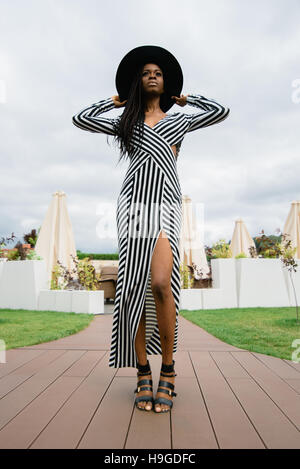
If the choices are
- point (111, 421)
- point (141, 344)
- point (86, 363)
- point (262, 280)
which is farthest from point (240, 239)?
point (111, 421)

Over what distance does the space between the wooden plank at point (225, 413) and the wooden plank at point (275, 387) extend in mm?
124

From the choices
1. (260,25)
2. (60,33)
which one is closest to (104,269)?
(60,33)

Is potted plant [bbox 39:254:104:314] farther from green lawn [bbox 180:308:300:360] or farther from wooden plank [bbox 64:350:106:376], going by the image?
wooden plank [bbox 64:350:106:376]

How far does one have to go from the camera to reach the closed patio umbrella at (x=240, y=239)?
1045 cm

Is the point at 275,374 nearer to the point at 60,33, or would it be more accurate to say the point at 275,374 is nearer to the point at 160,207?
the point at 160,207

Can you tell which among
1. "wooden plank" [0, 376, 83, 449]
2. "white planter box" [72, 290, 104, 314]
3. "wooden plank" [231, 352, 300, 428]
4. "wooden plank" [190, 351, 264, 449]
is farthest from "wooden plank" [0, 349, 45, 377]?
"white planter box" [72, 290, 104, 314]

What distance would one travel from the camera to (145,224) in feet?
6.31

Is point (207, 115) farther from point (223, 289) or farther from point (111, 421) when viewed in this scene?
point (223, 289)

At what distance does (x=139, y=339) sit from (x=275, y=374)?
1.20 metres

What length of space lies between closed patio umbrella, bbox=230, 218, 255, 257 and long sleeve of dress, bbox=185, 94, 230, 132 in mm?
8564

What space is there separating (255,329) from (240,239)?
20.0 ft

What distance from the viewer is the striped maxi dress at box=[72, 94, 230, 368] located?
1.92 metres

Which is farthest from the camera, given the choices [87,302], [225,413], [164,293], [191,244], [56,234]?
[191,244]
